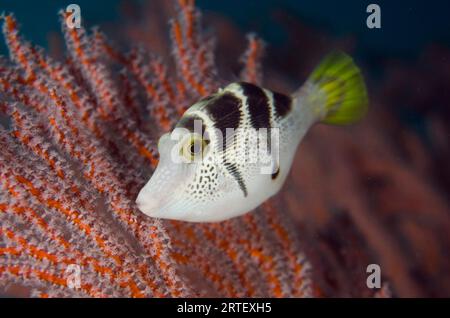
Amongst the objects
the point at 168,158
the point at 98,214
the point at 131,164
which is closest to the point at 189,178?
the point at 168,158

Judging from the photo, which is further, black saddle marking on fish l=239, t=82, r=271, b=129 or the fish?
black saddle marking on fish l=239, t=82, r=271, b=129

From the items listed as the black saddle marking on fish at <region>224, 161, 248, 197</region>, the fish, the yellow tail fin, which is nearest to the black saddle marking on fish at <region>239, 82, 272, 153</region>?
the fish

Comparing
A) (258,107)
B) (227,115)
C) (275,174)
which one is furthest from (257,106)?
(275,174)

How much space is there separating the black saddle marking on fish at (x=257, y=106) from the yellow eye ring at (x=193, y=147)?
7.9 inches

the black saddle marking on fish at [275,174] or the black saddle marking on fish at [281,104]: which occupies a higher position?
the black saddle marking on fish at [281,104]

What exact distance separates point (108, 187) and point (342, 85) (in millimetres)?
1010

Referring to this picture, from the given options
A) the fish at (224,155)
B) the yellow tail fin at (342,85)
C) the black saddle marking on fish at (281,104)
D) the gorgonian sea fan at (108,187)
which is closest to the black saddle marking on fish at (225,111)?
the fish at (224,155)

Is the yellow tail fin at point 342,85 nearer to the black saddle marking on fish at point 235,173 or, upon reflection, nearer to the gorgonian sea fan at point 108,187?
the gorgonian sea fan at point 108,187

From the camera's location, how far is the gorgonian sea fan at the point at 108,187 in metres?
1.34

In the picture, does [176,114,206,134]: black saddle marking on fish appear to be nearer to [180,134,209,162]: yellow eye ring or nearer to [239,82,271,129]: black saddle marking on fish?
[180,134,209,162]: yellow eye ring

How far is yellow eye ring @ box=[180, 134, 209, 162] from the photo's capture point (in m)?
1.27

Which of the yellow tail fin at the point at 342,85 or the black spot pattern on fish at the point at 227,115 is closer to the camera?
the black spot pattern on fish at the point at 227,115

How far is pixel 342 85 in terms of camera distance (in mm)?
1843
